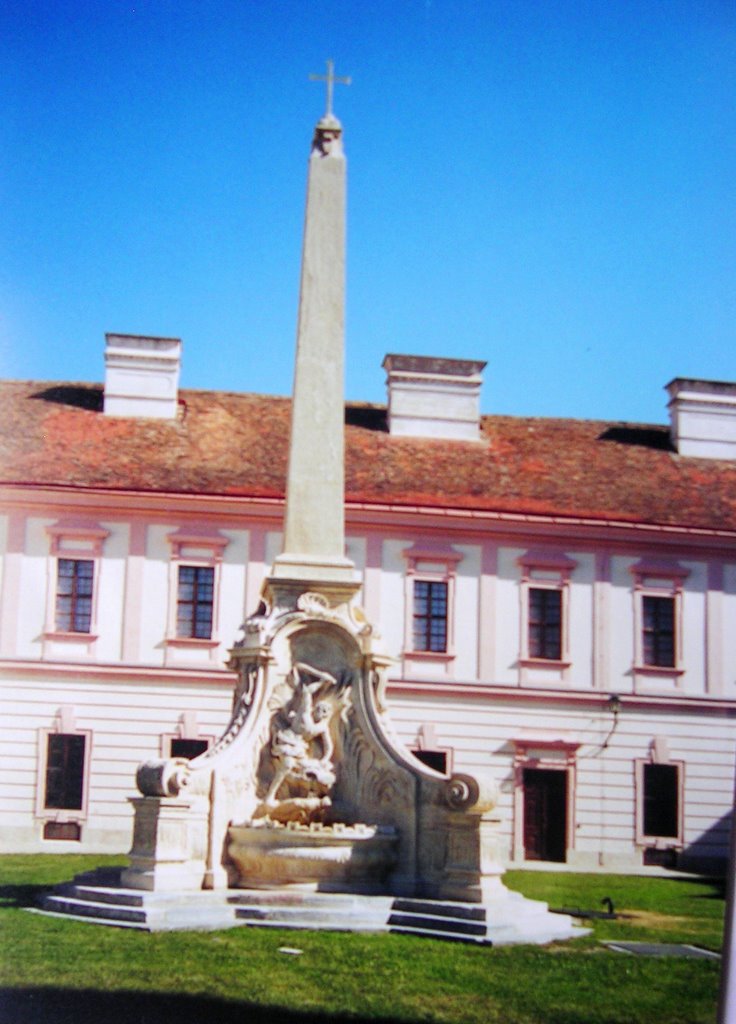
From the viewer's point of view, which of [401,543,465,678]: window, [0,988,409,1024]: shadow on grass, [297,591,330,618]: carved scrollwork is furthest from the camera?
[401,543,465,678]: window

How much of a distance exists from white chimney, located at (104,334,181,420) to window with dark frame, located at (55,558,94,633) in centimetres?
310

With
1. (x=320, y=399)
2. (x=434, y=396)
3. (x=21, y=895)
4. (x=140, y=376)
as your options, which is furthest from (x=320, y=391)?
(x=434, y=396)

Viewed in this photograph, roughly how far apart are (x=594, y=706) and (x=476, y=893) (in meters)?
12.5

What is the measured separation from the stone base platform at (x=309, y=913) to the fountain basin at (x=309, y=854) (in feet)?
0.51

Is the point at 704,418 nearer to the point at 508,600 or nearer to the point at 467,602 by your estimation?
the point at 508,600

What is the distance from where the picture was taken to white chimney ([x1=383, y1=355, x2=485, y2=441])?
25.1 m

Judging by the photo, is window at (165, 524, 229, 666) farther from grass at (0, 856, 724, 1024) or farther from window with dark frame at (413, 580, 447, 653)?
grass at (0, 856, 724, 1024)

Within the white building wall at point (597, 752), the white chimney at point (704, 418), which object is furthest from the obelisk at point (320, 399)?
the white chimney at point (704, 418)

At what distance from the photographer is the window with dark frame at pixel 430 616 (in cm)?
2303

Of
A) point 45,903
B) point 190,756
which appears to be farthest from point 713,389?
point 45,903

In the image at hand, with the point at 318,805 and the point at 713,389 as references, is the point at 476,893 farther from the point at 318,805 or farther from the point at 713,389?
the point at 713,389

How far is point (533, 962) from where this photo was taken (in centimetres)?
907

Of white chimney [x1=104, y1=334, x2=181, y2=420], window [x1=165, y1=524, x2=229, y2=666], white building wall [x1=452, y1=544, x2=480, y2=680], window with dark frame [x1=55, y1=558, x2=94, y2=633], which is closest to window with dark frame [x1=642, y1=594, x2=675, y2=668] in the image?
white building wall [x1=452, y1=544, x2=480, y2=680]

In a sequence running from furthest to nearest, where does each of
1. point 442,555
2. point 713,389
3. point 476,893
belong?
point 713,389 → point 442,555 → point 476,893
